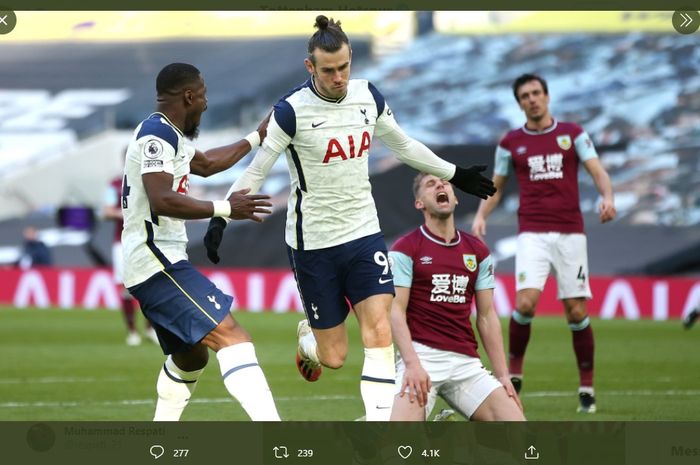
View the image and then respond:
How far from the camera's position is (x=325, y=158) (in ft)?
21.9

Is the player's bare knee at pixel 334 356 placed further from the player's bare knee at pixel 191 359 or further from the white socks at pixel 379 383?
the player's bare knee at pixel 191 359

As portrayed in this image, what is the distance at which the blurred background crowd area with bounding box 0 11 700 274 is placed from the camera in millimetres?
21828

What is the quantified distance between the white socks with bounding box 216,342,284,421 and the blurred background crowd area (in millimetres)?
14894

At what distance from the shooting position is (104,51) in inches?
1142

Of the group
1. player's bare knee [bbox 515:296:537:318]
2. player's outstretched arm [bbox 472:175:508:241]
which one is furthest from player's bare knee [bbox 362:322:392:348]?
player's bare knee [bbox 515:296:537:318]

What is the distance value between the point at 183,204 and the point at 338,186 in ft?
3.58

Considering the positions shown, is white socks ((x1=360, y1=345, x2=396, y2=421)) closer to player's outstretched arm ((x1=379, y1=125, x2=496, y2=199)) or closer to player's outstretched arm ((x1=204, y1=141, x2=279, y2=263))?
player's outstretched arm ((x1=204, y1=141, x2=279, y2=263))

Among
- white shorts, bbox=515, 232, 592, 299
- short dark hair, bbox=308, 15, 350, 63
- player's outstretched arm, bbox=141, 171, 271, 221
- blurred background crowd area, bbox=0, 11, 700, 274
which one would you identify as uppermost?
blurred background crowd area, bbox=0, 11, 700, 274

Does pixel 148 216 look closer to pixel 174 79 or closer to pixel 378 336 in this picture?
pixel 174 79

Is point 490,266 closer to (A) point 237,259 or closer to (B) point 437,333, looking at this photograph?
(B) point 437,333

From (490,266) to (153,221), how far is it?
6.48ft
